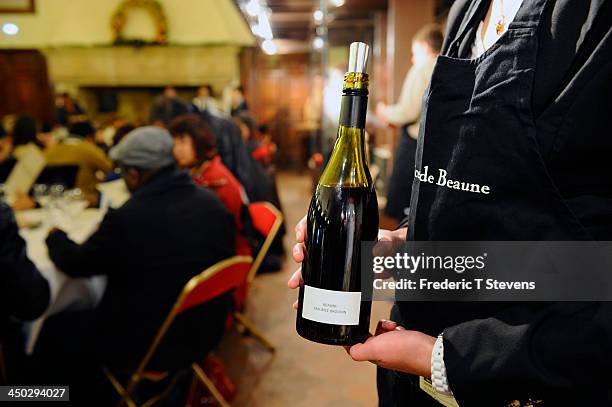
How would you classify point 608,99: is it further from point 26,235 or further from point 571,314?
point 26,235

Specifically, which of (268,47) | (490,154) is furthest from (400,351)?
(268,47)

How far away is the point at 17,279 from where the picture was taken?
5.83ft

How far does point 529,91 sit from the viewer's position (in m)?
0.57

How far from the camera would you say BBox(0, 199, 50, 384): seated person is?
5.60ft

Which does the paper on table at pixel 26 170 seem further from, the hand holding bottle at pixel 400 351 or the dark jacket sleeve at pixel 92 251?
A: the hand holding bottle at pixel 400 351

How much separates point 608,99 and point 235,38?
9.62 metres

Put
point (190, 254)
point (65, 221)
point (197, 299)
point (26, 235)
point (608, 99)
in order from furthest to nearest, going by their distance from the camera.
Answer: point (65, 221) < point (26, 235) < point (190, 254) < point (197, 299) < point (608, 99)

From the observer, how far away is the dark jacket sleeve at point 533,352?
1.77 feet

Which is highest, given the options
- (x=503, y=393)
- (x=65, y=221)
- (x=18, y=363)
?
(x=503, y=393)

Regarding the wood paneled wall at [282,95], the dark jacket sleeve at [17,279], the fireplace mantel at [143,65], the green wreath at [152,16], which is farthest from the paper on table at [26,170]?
the wood paneled wall at [282,95]

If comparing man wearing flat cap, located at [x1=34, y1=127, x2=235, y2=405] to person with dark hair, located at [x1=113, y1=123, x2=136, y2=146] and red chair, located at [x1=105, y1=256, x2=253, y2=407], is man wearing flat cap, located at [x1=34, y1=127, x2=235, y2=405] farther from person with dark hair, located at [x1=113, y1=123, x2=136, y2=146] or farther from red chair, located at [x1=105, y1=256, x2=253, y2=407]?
person with dark hair, located at [x1=113, y1=123, x2=136, y2=146]

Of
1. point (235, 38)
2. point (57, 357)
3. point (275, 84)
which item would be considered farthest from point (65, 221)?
point (275, 84)

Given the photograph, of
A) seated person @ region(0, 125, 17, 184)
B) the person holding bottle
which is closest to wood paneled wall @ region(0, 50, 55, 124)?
seated person @ region(0, 125, 17, 184)

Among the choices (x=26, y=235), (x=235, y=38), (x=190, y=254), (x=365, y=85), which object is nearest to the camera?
(x=365, y=85)
